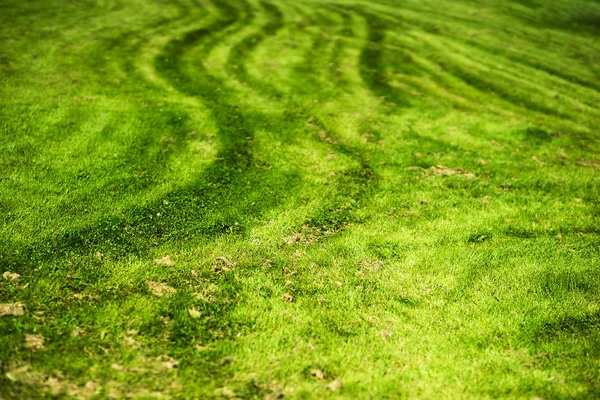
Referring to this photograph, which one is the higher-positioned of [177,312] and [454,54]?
[454,54]

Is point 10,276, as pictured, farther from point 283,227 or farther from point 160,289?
point 283,227

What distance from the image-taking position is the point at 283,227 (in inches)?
389

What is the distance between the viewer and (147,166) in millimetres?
11594

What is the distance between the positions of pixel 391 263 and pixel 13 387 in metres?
6.78

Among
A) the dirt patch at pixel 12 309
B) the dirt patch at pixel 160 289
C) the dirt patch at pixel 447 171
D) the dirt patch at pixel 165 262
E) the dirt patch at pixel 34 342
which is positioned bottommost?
the dirt patch at pixel 160 289

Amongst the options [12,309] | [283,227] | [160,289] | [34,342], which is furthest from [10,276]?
[283,227]

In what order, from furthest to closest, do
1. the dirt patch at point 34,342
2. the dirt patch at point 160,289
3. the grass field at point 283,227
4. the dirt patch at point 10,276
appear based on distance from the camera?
the dirt patch at point 160,289 < the dirt patch at point 10,276 < the grass field at point 283,227 < the dirt patch at point 34,342

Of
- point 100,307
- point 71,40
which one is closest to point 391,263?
point 100,307

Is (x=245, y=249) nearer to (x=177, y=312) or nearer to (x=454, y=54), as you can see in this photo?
(x=177, y=312)

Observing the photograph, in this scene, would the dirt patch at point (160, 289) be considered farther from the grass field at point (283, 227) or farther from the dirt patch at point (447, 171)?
the dirt patch at point (447, 171)

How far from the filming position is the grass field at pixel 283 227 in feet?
20.2

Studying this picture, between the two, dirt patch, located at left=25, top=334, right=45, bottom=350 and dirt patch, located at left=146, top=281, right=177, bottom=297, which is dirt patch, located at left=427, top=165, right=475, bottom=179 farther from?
dirt patch, located at left=25, top=334, right=45, bottom=350

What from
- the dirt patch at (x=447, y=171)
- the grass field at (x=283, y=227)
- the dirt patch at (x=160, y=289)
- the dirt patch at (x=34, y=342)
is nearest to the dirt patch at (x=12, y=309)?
the grass field at (x=283, y=227)

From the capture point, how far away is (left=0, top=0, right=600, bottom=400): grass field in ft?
20.2
